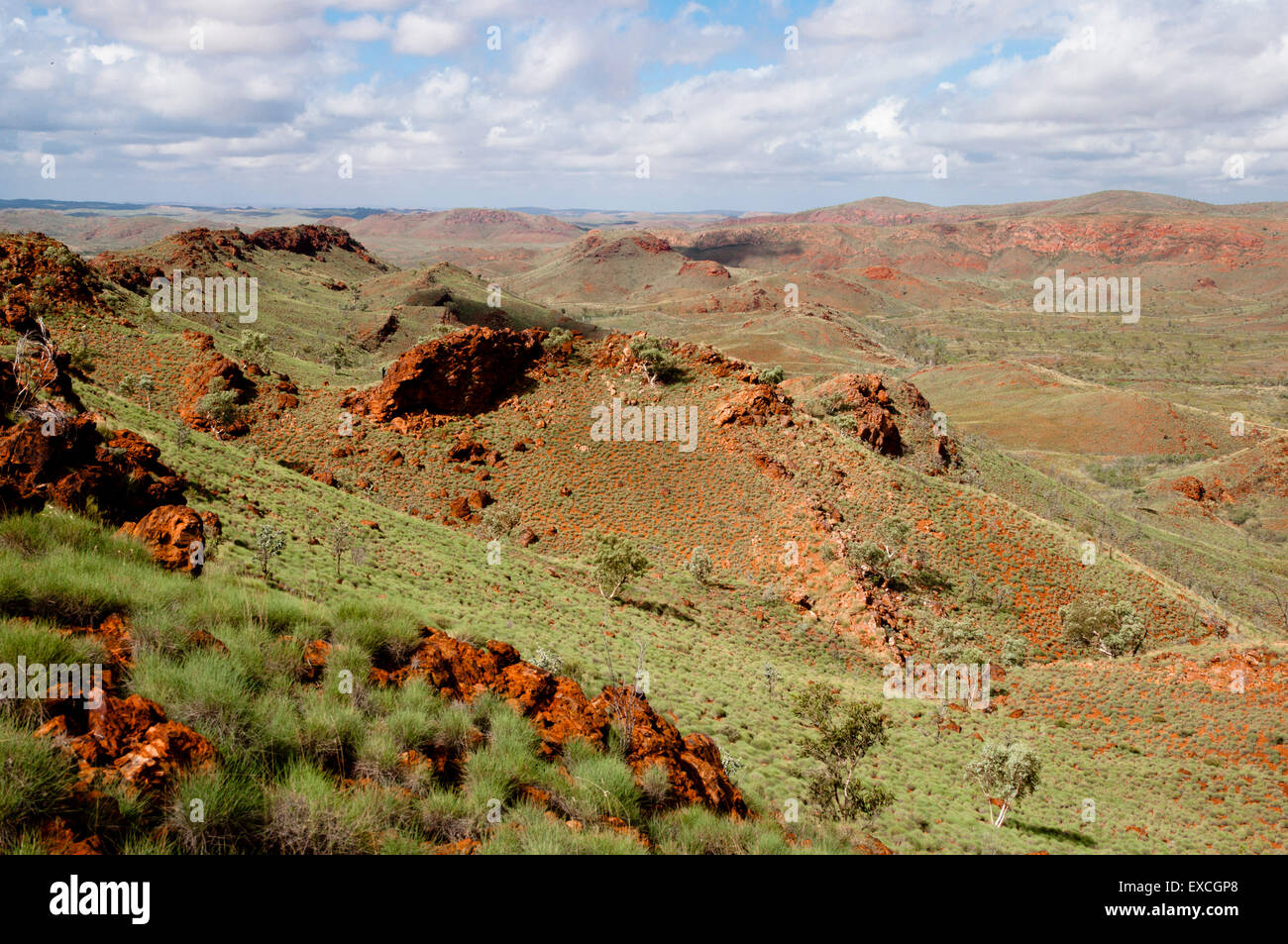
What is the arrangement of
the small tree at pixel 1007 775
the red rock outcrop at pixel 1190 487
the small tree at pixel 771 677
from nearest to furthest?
the small tree at pixel 1007 775 < the small tree at pixel 771 677 < the red rock outcrop at pixel 1190 487

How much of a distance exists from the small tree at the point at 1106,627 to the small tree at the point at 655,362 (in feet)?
74.3

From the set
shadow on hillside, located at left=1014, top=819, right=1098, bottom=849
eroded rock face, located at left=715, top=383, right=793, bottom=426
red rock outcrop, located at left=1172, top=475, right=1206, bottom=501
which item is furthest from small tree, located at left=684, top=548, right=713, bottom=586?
red rock outcrop, located at left=1172, top=475, right=1206, bottom=501

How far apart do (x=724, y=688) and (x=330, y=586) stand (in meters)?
10.1

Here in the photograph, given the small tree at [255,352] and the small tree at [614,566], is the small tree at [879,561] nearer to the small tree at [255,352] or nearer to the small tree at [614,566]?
the small tree at [614,566]

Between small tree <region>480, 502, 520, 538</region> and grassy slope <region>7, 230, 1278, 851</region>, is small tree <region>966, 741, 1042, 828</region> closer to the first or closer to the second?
grassy slope <region>7, 230, 1278, 851</region>

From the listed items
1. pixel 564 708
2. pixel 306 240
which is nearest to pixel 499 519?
pixel 564 708

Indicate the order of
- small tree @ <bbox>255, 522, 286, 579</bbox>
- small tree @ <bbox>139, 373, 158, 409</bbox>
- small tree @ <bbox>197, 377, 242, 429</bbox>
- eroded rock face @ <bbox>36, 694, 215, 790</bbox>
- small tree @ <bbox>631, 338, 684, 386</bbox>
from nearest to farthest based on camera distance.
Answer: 1. eroded rock face @ <bbox>36, 694, 215, 790</bbox>
2. small tree @ <bbox>255, 522, 286, 579</bbox>
3. small tree @ <bbox>197, 377, 242, 429</bbox>
4. small tree @ <bbox>139, 373, 158, 409</bbox>
5. small tree @ <bbox>631, 338, 684, 386</bbox>

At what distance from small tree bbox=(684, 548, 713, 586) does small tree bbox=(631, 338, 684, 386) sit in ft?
45.8

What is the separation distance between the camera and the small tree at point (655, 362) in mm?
36125

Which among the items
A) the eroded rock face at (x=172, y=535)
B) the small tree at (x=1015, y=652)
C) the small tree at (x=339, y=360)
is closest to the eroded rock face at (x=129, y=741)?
the eroded rock face at (x=172, y=535)

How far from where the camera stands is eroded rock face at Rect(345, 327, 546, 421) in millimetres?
32969

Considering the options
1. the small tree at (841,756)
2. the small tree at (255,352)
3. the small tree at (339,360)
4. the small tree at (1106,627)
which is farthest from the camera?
the small tree at (339,360)

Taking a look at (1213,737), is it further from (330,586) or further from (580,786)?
(330,586)

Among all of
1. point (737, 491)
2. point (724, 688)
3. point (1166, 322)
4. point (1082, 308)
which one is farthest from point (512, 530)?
point (1082, 308)
